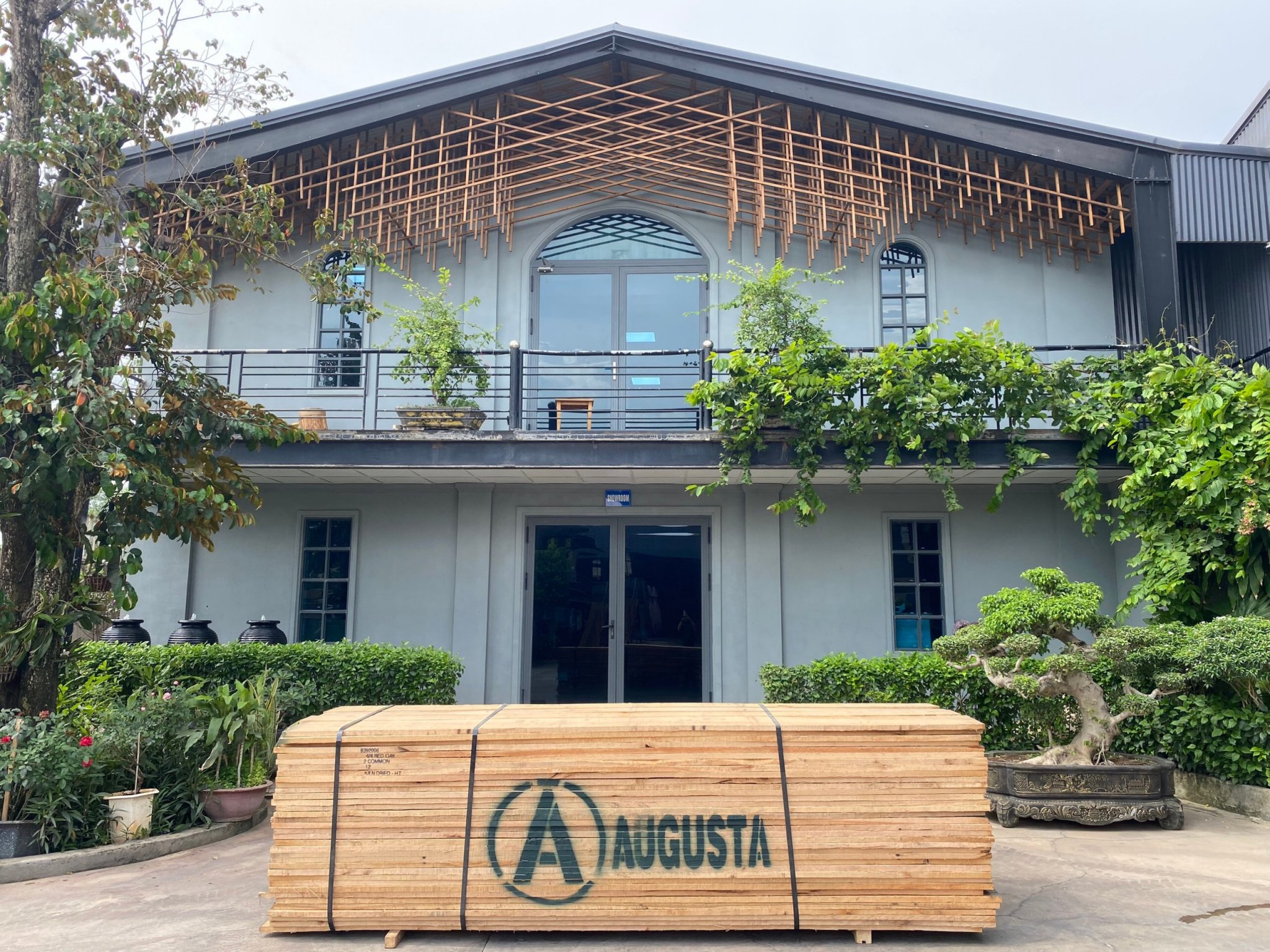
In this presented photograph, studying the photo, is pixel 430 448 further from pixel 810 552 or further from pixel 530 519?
pixel 810 552

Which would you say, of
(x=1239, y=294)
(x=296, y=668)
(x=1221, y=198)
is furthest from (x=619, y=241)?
(x=1239, y=294)

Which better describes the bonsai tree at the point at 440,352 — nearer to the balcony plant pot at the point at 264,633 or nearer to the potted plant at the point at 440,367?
the potted plant at the point at 440,367

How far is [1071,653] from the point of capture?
6906 millimetres

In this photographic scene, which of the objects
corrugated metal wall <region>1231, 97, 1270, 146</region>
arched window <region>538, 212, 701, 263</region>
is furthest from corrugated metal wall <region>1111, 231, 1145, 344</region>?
arched window <region>538, 212, 701, 263</region>

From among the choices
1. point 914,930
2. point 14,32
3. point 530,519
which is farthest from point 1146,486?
point 14,32

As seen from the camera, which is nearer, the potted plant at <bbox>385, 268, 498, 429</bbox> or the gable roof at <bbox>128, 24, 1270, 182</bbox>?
the potted plant at <bbox>385, 268, 498, 429</bbox>

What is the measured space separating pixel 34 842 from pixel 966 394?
872cm

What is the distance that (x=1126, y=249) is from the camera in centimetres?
1110

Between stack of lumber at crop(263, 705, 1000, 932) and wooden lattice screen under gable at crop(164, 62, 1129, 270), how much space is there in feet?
25.3

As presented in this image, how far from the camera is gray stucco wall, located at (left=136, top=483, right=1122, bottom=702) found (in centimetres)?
1084

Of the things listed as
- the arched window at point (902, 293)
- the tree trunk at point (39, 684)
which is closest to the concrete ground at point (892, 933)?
the tree trunk at point (39, 684)

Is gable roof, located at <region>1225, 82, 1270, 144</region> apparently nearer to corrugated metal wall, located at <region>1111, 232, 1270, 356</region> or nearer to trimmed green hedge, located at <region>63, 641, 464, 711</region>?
corrugated metal wall, located at <region>1111, 232, 1270, 356</region>

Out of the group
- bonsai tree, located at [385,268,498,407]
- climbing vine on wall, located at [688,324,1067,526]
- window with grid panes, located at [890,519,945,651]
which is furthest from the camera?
window with grid panes, located at [890,519,945,651]

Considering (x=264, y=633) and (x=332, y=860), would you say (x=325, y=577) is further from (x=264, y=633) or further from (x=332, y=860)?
(x=332, y=860)
